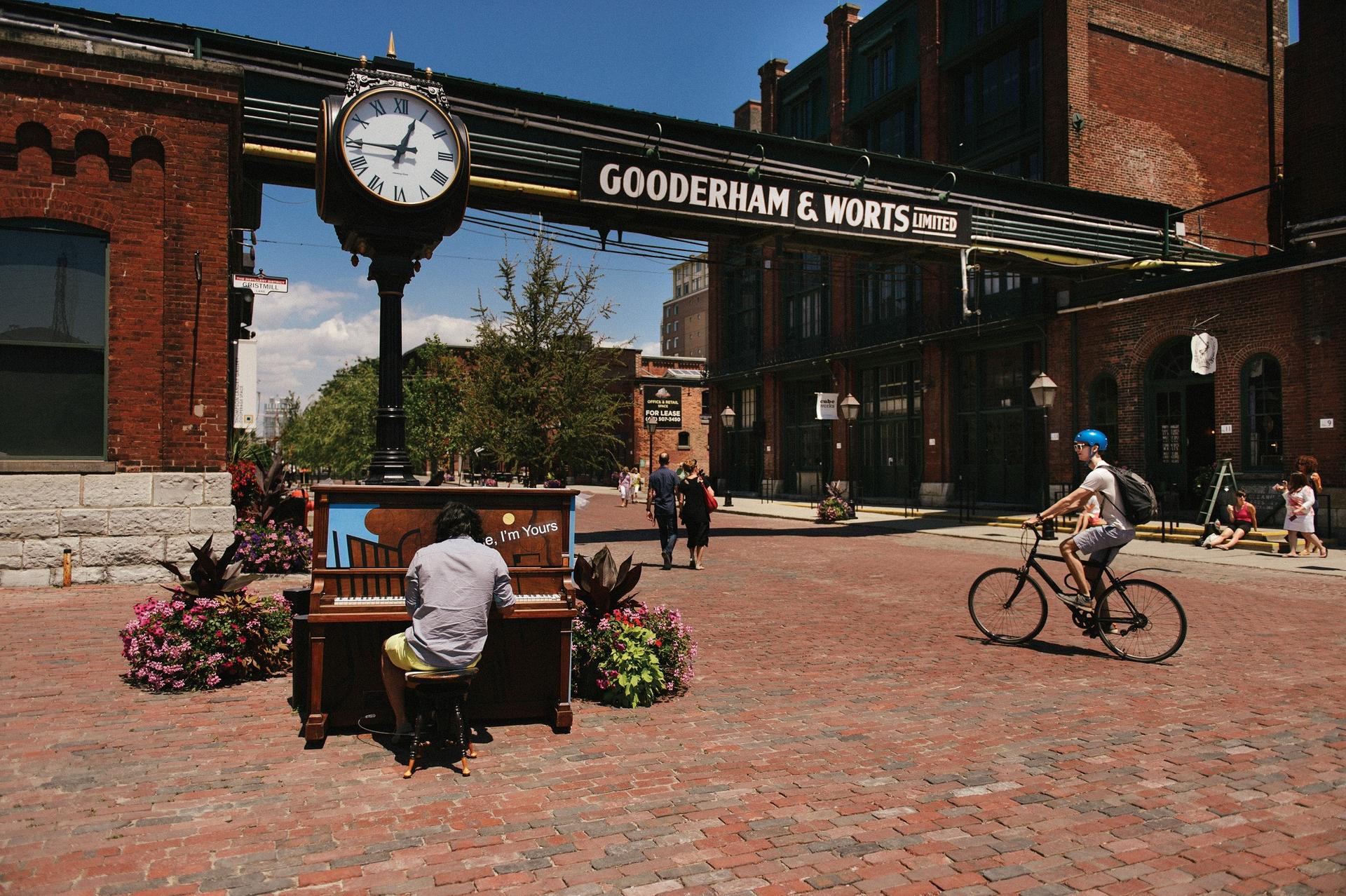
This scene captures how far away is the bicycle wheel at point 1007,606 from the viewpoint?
28.2ft

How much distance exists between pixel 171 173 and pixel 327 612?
902 centimetres

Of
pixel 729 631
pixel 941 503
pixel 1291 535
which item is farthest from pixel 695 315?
pixel 729 631

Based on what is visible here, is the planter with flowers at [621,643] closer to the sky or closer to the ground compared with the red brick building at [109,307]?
closer to the ground

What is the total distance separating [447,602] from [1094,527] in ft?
20.0

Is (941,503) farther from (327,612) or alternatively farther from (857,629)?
(327,612)

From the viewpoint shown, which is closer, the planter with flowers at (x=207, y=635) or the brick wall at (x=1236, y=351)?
the planter with flowers at (x=207, y=635)

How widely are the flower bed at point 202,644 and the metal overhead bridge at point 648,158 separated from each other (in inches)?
330

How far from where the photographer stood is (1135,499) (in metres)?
7.87

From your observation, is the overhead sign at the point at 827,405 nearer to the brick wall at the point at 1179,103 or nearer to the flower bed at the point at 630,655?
the brick wall at the point at 1179,103

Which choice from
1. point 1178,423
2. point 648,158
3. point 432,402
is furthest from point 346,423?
point 1178,423

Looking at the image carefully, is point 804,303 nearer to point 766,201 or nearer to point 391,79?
point 766,201

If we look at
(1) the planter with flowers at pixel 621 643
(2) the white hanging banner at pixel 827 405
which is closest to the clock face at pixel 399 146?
(1) the planter with flowers at pixel 621 643

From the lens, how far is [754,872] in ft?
12.2

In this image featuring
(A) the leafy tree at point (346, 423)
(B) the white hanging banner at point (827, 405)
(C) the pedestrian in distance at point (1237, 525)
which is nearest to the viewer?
(C) the pedestrian in distance at point (1237, 525)
